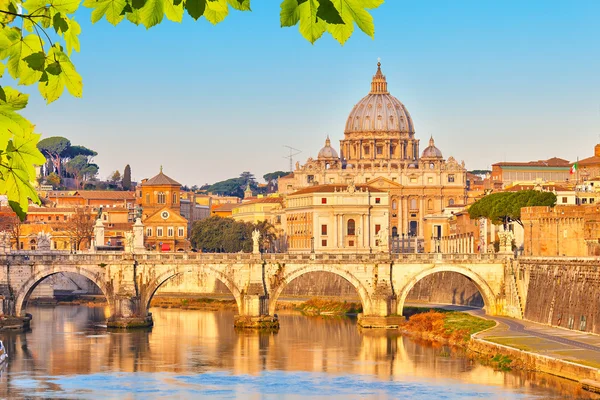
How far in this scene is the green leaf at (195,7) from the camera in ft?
20.3

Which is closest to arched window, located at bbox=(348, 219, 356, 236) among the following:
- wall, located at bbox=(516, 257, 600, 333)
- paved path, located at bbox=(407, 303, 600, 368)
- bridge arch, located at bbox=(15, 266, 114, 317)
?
bridge arch, located at bbox=(15, 266, 114, 317)

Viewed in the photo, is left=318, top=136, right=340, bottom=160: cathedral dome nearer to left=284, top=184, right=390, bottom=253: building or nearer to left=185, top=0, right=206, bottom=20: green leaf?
left=284, top=184, right=390, bottom=253: building

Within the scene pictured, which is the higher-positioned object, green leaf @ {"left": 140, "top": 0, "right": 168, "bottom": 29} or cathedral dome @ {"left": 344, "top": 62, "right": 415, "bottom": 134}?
cathedral dome @ {"left": 344, "top": 62, "right": 415, "bottom": 134}

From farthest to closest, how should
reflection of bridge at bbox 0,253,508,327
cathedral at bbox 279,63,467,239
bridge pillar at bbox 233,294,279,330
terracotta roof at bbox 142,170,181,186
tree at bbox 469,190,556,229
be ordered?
cathedral at bbox 279,63,467,239 → terracotta roof at bbox 142,170,181,186 → tree at bbox 469,190,556,229 → reflection of bridge at bbox 0,253,508,327 → bridge pillar at bbox 233,294,279,330

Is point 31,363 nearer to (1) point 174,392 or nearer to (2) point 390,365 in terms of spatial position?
(1) point 174,392

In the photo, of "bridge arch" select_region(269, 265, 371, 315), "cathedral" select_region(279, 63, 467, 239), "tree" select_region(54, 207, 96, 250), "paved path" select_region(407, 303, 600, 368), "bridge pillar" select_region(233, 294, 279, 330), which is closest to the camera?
"paved path" select_region(407, 303, 600, 368)

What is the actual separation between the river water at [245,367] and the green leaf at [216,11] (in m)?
31.8

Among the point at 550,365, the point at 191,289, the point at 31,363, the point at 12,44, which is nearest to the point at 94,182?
the point at 191,289

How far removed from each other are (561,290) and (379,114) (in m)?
108

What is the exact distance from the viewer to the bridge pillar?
6169 centimetres

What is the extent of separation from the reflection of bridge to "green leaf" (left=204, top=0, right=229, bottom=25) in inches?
2186

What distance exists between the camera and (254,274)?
63312mm

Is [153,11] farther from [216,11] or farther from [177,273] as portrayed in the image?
[177,273]

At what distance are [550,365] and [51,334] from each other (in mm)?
27037
